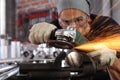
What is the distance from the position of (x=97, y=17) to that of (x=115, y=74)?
66 centimetres

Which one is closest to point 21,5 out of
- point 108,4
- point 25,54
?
point 25,54

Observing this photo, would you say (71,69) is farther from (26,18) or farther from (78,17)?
(26,18)

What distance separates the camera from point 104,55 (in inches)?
47.1

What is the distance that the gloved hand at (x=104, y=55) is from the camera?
1126mm

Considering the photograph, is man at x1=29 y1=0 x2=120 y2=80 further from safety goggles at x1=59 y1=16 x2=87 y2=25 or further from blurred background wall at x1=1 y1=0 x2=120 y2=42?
blurred background wall at x1=1 y1=0 x2=120 y2=42

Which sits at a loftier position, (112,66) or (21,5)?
(21,5)

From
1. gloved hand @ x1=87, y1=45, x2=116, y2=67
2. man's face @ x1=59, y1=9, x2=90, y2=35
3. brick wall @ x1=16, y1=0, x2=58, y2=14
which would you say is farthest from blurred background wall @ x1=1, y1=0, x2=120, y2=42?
gloved hand @ x1=87, y1=45, x2=116, y2=67

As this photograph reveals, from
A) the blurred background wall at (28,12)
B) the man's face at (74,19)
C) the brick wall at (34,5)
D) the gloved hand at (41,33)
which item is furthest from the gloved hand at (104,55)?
the brick wall at (34,5)

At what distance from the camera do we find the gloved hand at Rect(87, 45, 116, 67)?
1.13 m

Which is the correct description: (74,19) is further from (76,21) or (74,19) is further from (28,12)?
(28,12)

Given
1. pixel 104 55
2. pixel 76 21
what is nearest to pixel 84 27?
pixel 76 21

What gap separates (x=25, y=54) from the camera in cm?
273

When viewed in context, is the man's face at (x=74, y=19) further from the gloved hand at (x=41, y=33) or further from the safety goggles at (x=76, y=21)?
the gloved hand at (x=41, y=33)

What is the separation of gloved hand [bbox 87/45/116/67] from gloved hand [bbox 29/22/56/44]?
181 millimetres
